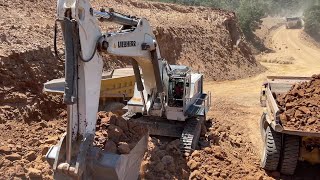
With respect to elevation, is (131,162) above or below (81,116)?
below

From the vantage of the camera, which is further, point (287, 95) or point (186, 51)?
point (186, 51)

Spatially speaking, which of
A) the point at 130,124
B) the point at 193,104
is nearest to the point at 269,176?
the point at 193,104

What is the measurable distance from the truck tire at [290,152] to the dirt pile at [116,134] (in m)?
3.32

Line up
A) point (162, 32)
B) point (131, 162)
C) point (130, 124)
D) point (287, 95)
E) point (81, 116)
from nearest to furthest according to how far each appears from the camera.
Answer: point (81, 116), point (131, 162), point (130, 124), point (287, 95), point (162, 32)

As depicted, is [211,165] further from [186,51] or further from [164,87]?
[186,51]

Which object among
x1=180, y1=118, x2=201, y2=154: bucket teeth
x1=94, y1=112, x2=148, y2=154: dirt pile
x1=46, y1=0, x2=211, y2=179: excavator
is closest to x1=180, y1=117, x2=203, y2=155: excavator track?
x1=180, y1=118, x2=201, y2=154: bucket teeth

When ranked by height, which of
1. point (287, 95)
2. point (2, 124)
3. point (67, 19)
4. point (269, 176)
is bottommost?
point (269, 176)

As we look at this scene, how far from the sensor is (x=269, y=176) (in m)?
9.91

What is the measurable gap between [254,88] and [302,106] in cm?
1283

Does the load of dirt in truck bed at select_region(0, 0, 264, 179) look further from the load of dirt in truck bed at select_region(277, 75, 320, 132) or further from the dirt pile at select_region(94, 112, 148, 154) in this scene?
the load of dirt in truck bed at select_region(277, 75, 320, 132)

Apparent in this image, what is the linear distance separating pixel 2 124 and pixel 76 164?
4889 mm

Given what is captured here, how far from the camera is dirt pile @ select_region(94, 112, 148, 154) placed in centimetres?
748

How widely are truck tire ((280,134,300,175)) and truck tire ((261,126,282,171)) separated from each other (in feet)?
0.52

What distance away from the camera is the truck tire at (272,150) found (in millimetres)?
9602
